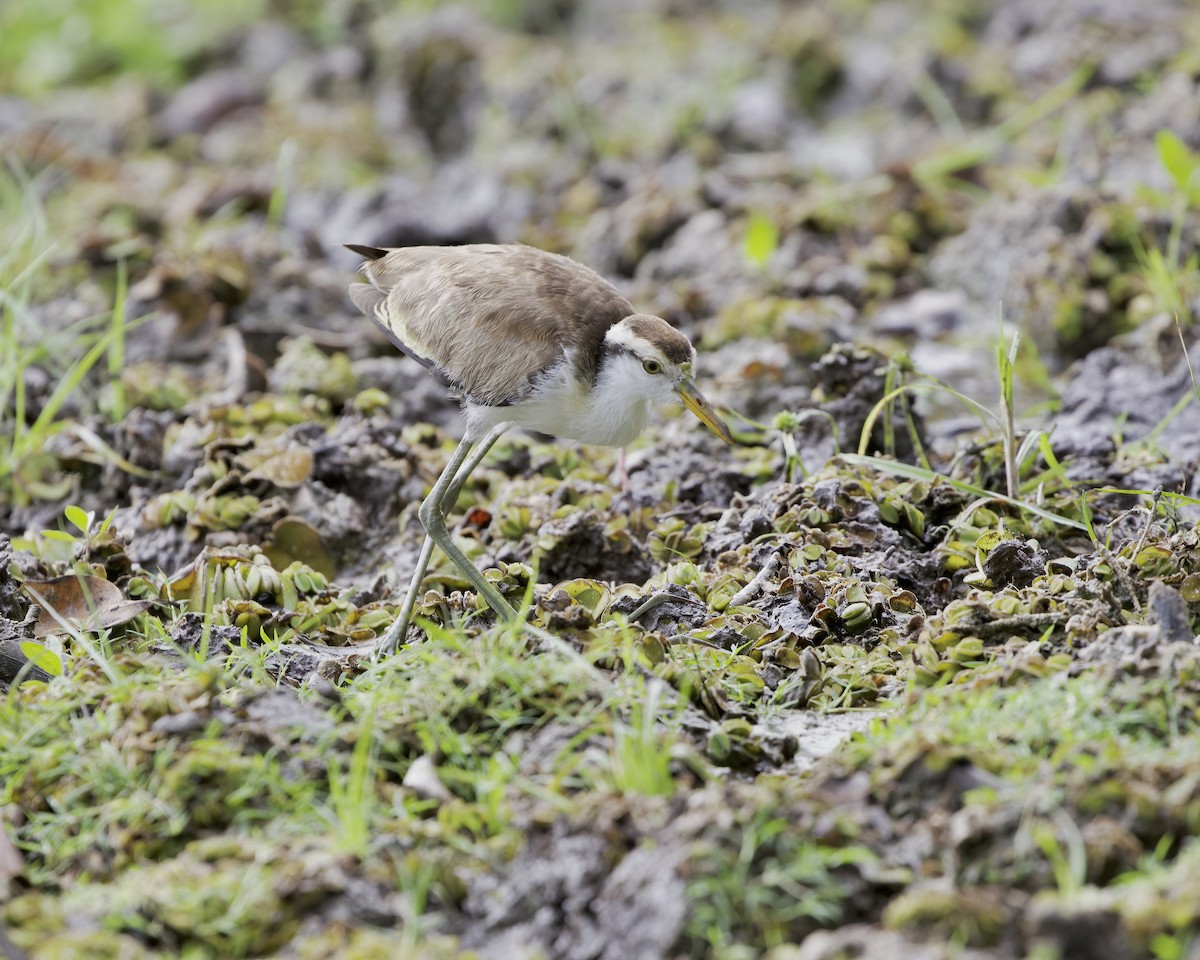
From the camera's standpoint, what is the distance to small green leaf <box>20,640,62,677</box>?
3.81 m

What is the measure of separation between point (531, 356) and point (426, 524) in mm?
666

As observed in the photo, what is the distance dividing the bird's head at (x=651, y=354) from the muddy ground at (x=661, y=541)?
62cm

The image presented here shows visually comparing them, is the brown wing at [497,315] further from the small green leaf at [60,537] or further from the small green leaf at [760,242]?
the small green leaf at [760,242]

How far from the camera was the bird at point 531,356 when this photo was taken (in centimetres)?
407

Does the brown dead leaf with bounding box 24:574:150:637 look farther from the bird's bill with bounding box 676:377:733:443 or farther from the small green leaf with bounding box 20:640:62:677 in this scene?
the bird's bill with bounding box 676:377:733:443

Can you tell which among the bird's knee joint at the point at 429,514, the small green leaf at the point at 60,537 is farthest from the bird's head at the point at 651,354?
the small green leaf at the point at 60,537

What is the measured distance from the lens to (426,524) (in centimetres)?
434

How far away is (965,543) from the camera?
14.4ft

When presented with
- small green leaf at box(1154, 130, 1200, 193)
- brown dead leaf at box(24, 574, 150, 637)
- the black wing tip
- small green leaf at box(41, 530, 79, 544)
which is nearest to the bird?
the black wing tip

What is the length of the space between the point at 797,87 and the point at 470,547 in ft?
20.3

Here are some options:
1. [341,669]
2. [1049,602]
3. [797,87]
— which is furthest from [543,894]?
[797,87]

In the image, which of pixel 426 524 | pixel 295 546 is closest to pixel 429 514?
pixel 426 524

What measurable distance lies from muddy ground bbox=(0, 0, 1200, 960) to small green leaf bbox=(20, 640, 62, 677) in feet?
0.04

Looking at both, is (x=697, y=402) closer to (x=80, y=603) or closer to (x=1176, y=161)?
(x=80, y=603)
